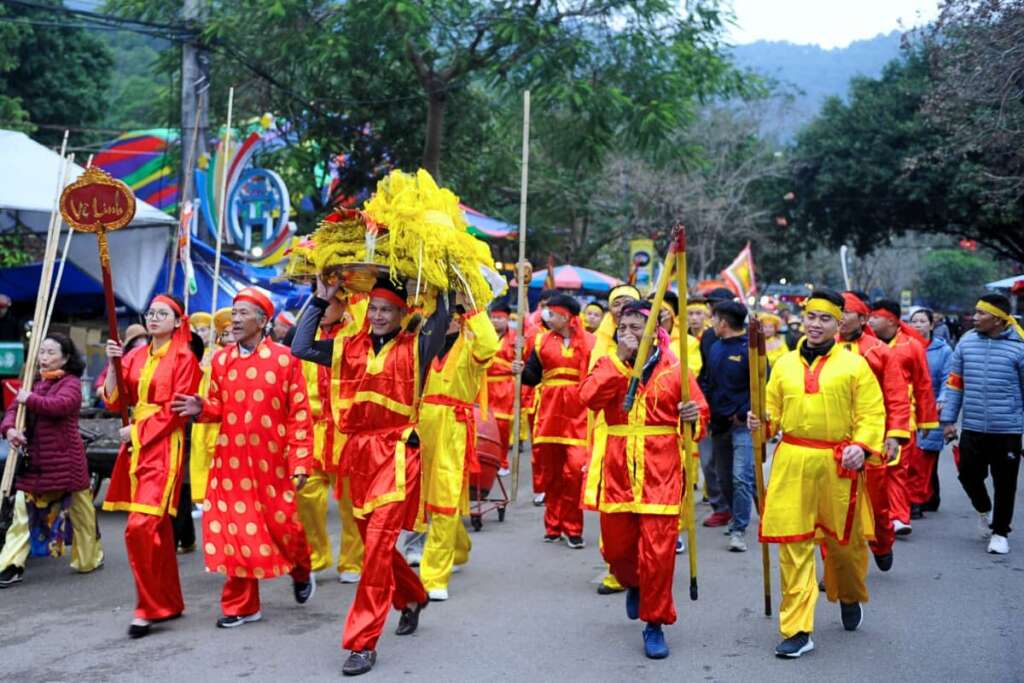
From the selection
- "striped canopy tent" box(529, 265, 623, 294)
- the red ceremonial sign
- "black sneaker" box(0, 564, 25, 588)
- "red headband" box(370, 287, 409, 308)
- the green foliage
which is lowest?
"black sneaker" box(0, 564, 25, 588)

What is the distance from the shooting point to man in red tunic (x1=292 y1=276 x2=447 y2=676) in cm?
566

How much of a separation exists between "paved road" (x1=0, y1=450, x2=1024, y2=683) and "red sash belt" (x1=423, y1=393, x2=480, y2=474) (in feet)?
2.70

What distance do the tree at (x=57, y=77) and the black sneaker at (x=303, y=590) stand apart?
20150 mm

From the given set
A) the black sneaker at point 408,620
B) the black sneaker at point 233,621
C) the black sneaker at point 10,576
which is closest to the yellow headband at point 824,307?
the black sneaker at point 408,620

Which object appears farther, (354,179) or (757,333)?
(354,179)

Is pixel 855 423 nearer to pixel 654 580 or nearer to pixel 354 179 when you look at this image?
pixel 654 580

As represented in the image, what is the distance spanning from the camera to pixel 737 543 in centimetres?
902

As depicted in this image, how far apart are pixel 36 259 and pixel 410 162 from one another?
6.22 meters

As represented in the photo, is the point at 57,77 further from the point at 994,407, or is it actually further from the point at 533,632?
the point at 533,632

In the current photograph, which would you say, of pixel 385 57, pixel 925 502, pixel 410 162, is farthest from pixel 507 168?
pixel 925 502

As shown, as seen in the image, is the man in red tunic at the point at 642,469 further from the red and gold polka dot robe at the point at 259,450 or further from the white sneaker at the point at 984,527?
the white sneaker at the point at 984,527

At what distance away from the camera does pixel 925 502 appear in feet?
35.0

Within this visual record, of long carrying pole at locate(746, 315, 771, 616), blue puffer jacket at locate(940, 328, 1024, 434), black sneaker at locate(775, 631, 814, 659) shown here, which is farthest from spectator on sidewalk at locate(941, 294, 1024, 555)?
black sneaker at locate(775, 631, 814, 659)

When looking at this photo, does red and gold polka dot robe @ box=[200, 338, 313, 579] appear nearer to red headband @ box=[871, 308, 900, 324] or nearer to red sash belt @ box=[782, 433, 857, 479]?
red sash belt @ box=[782, 433, 857, 479]
